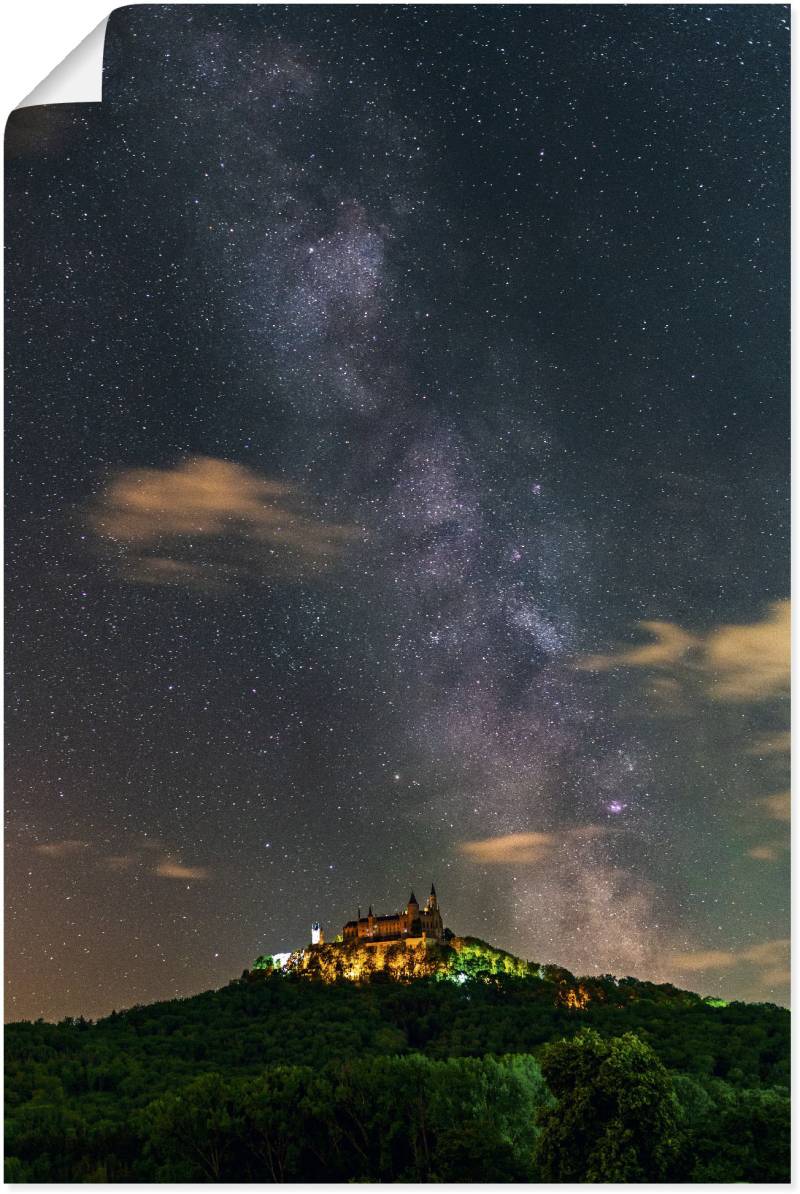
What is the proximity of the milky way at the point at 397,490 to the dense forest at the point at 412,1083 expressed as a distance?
24 cm

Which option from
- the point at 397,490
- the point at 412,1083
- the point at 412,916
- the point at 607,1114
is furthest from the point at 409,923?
the point at 397,490

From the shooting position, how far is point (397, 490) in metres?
7.46

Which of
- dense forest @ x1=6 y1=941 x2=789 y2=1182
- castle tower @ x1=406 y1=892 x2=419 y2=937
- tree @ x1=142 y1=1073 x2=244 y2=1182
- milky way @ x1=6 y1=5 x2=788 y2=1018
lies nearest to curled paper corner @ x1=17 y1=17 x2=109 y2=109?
milky way @ x1=6 y1=5 x2=788 y2=1018

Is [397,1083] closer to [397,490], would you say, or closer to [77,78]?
[397,490]

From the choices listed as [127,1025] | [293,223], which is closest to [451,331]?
[293,223]

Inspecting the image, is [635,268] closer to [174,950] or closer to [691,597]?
[691,597]

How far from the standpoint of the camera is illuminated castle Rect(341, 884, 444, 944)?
7305 millimetres

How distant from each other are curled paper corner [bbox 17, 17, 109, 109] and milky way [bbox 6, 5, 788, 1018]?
65cm

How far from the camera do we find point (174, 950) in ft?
24.1

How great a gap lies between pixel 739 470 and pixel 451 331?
182 centimetres

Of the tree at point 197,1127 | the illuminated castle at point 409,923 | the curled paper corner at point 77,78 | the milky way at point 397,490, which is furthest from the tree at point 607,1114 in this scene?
the curled paper corner at point 77,78

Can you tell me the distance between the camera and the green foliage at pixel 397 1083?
623 cm

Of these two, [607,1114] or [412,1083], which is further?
[412,1083]

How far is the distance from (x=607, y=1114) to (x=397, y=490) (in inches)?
140
